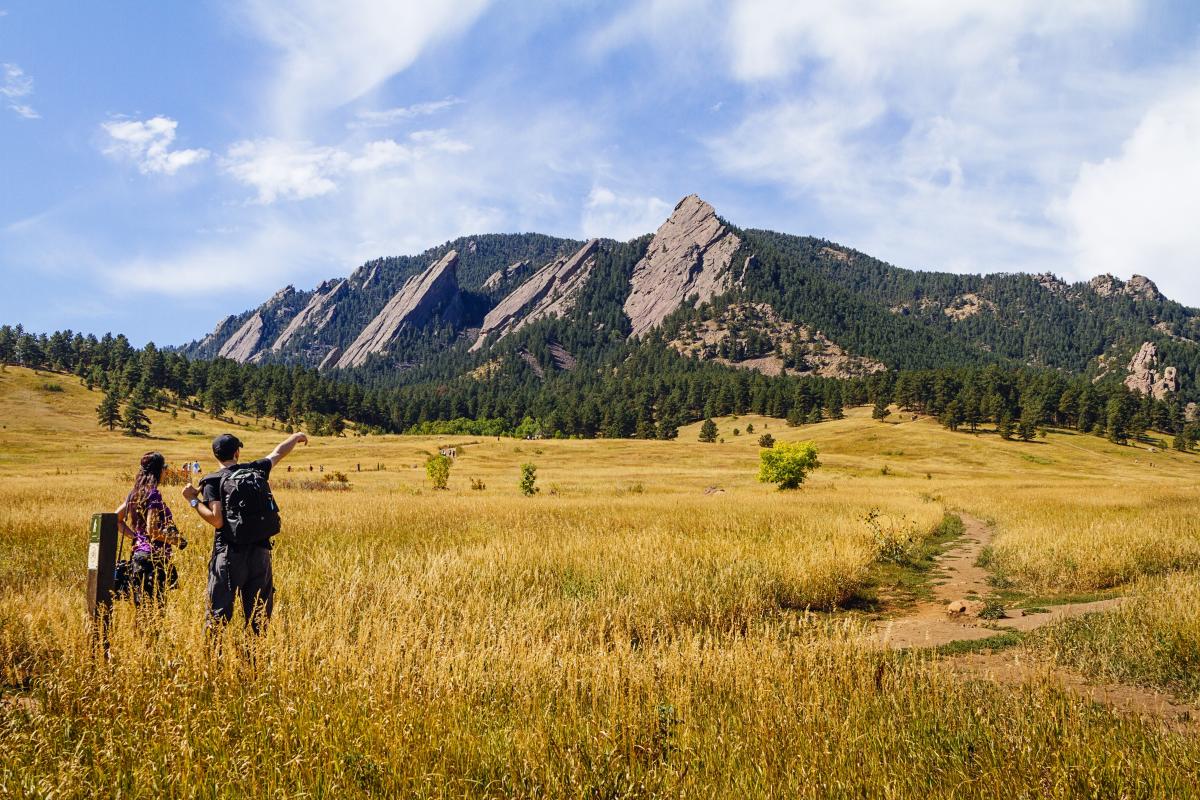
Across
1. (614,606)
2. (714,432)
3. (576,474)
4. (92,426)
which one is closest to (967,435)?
(714,432)

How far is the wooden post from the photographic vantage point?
5.63 meters

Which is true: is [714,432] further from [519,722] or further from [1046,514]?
[519,722]

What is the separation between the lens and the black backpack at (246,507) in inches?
220

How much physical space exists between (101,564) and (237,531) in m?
1.40

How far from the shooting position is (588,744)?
13.3 feet

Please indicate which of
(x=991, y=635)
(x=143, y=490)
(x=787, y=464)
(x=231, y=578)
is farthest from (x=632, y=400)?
(x=231, y=578)

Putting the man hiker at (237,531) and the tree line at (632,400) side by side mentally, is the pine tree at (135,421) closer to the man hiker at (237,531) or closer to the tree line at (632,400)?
the tree line at (632,400)

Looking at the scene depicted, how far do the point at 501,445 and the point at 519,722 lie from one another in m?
89.6

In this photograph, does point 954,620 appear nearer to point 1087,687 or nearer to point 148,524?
point 1087,687

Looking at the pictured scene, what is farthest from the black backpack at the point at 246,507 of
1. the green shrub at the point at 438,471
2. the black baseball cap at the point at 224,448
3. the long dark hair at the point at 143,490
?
the green shrub at the point at 438,471

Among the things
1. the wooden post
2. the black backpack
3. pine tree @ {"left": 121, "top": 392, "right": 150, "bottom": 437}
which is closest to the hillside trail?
the black backpack

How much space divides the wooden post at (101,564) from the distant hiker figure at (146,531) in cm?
111

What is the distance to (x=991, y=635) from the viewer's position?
884 cm

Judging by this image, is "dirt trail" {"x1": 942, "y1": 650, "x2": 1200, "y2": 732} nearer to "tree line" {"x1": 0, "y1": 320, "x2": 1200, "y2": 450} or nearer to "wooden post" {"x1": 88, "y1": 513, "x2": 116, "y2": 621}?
"wooden post" {"x1": 88, "y1": 513, "x2": 116, "y2": 621}
